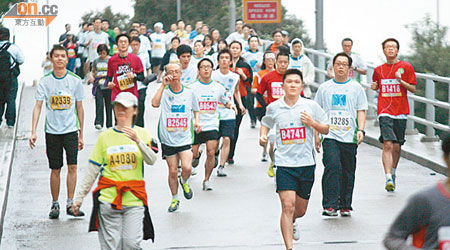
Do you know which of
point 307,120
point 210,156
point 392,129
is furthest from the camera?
point 210,156

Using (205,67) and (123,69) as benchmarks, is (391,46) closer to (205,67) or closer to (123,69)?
(205,67)

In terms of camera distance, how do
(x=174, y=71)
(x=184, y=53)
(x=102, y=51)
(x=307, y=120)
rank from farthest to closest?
(x=102, y=51)
(x=184, y=53)
(x=174, y=71)
(x=307, y=120)

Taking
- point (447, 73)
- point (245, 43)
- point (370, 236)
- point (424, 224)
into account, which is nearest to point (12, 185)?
point (370, 236)

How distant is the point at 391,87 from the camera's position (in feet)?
41.3

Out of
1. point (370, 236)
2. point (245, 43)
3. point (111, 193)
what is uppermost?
point (245, 43)

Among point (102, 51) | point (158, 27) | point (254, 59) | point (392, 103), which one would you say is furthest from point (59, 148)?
point (158, 27)

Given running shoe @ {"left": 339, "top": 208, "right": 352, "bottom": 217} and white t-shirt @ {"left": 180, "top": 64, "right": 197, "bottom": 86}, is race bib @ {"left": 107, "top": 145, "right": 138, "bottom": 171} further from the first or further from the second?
white t-shirt @ {"left": 180, "top": 64, "right": 197, "bottom": 86}

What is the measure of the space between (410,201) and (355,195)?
8.10 meters

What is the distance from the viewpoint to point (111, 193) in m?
7.49

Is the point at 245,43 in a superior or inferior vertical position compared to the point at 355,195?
superior

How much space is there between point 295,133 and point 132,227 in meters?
2.20

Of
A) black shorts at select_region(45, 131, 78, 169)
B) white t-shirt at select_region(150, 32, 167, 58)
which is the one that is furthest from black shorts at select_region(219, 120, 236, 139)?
white t-shirt at select_region(150, 32, 167, 58)

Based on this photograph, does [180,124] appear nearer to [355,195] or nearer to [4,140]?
[355,195]

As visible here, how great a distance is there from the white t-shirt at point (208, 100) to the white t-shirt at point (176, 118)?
1.44 meters
